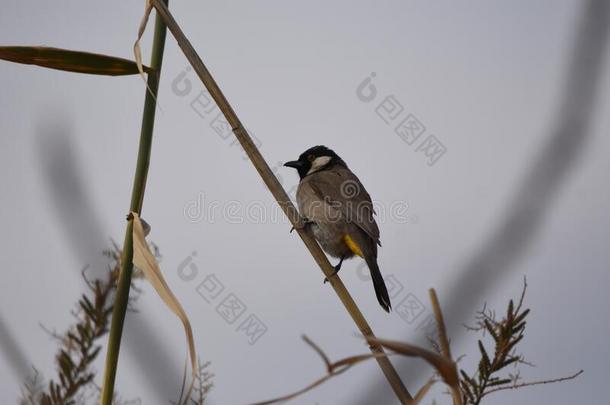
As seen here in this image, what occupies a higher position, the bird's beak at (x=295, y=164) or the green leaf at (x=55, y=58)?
the bird's beak at (x=295, y=164)

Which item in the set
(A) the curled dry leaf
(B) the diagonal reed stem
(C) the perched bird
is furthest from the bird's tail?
(A) the curled dry leaf

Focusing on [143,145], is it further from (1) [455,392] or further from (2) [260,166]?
(1) [455,392]

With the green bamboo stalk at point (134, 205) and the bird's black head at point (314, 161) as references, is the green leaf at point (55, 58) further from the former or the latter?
the bird's black head at point (314, 161)

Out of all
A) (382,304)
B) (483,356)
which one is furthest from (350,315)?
(382,304)

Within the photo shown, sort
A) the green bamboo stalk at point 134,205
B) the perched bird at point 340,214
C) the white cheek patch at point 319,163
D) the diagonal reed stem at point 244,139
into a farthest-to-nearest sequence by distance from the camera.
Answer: the white cheek patch at point 319,163 → the perched bird at point 340,214 → the diagonal reed stem at point 244,139 → the green bamboo stalk at point 134,205

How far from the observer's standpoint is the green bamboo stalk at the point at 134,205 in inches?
52.7

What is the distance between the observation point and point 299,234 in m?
2.21

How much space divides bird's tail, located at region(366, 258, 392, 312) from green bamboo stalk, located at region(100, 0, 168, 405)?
1.98 m

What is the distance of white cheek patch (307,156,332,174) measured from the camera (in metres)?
5.06

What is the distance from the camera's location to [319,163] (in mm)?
5113

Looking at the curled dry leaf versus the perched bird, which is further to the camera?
the perched bird

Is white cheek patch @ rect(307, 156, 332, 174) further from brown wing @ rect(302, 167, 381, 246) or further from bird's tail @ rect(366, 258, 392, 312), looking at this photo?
bird's tail @ rect(366, 258, 392, 312)

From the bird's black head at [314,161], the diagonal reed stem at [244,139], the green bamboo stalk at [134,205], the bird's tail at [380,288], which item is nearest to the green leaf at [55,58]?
the green bamboo stalk at [134,205]

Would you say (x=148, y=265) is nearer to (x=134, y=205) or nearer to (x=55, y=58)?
(x=134, y=205)
